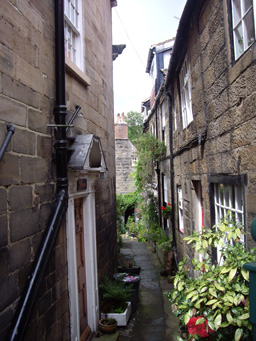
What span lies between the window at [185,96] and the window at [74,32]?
2.56 metres

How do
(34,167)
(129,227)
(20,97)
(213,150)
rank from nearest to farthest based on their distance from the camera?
(20,97), (34,167), (213,150), (129,227)

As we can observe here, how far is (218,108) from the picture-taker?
14.6 ft

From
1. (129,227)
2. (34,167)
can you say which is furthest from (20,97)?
(129,227)

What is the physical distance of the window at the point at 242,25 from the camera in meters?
3.41

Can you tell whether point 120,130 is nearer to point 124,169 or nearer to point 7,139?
point 124,169

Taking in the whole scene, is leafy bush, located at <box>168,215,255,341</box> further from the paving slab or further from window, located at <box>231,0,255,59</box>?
the paving slab

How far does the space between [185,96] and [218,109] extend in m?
2.97

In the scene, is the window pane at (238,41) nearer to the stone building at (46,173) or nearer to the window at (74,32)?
the stone building at (46,173)

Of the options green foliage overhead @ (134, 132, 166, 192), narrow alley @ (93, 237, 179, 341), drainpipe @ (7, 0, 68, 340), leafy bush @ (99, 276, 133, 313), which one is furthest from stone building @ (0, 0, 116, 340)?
green foliage overhead @ (134, 132, 166, 192)

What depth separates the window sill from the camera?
4.39 m

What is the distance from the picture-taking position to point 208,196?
5250 millimetres

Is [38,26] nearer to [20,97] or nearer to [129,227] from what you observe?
[20,97]

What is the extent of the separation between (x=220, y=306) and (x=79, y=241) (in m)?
2.85

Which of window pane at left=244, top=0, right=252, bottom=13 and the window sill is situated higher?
window pane at left=244, top=0, right=252, bottom=13
